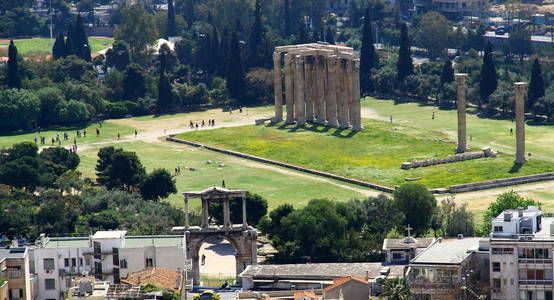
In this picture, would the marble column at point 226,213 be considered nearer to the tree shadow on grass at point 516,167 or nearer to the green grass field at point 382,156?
the green grass field at point 382,156

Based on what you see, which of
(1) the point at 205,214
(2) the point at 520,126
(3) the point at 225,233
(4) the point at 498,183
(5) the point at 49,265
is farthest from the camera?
(2) the point at 520,126

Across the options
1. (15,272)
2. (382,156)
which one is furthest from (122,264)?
(382,156)

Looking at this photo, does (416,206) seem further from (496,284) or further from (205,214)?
(496,284)

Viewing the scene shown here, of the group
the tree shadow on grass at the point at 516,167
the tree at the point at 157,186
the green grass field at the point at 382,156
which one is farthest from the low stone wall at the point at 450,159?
the tree at the point at 157,186

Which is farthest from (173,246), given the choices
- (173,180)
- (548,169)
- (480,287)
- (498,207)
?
(548,169)

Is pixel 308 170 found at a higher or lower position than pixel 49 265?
lower

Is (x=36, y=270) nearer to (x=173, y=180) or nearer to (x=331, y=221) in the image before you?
(x=331, y=221)
